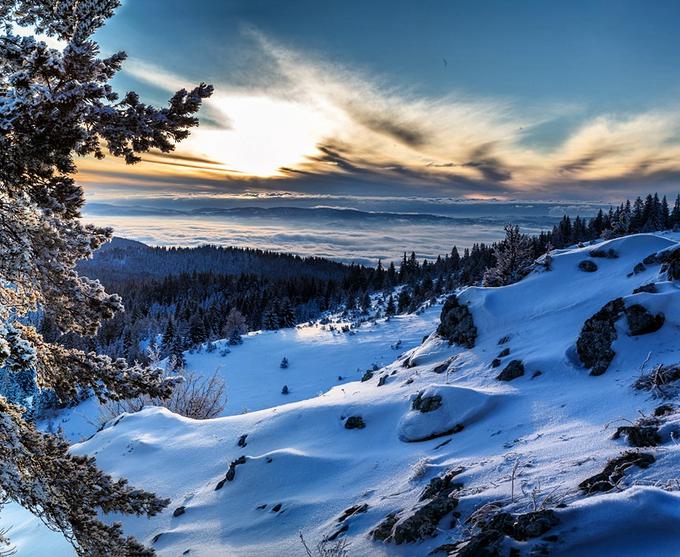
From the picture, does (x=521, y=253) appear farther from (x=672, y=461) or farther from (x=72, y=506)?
(x=72, y=506)

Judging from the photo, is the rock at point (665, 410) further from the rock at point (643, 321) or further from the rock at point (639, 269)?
the rock at point (639, 269)

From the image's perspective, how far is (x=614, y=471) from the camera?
4.16 m

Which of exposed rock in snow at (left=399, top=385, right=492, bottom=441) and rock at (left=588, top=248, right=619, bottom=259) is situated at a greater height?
rock at (left=588, top=248, right=619, bottom=259)

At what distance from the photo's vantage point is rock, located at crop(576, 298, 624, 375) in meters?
8.05

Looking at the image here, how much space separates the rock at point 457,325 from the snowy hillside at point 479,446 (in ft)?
0.19

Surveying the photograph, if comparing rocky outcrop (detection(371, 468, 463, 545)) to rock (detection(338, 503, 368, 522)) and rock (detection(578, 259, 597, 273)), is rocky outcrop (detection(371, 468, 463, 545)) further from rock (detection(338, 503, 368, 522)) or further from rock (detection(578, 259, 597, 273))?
rock (detection(578, 259, 597, 273))

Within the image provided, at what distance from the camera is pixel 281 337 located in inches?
1570

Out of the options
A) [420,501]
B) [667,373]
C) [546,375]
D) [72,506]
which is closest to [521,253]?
[546,375]

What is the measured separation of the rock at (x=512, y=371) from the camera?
9008mm

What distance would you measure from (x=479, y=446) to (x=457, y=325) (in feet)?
24.3

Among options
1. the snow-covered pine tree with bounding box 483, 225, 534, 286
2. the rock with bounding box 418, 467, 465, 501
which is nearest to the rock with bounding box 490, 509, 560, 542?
the rock with bounding box 418, 467, 465, 501

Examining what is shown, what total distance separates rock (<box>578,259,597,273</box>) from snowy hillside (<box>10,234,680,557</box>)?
0.16 ft

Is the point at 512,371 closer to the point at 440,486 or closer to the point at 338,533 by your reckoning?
the point at 440,486

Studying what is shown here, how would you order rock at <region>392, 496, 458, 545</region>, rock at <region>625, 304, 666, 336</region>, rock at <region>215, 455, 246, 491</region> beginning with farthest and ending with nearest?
rock at <region>625, 304, 666, 336</region> → rock at <region>215, 455, 246, 491</region> → rock at <region>392, 496, 458, 545</region>
